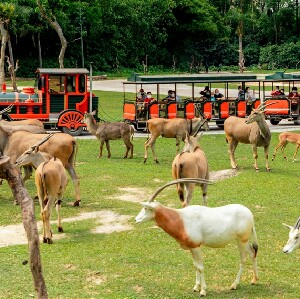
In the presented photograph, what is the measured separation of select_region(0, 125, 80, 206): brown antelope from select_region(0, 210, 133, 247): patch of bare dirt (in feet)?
3.83

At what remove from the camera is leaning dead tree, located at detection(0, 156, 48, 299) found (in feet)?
27.4

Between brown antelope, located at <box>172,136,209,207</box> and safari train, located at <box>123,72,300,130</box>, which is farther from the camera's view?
safari train, located at <box>123,72,300,130</box>

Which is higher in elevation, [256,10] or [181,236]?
[256,10]

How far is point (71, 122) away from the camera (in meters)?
31.6

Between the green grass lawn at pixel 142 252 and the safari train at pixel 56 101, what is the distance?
10030 mm

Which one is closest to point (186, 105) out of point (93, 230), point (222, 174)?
point (222, 174)

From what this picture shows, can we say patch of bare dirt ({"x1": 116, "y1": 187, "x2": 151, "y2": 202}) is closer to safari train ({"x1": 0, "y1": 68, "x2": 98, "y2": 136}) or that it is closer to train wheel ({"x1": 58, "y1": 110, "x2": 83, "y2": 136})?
train wheel ({"x1": 58, "y1": 110, "x2": 83, "y2": 136})

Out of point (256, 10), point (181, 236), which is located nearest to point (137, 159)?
point (181, 236)

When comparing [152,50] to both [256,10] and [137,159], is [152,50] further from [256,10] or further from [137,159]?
[137,159]

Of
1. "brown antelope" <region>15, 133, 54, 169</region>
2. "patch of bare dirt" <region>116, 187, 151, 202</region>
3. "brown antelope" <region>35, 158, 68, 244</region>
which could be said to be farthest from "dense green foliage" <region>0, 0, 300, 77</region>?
"brown antelope" <region>35, 158, 68, 244</region>

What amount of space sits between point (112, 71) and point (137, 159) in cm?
4407

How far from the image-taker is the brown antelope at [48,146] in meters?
18.2

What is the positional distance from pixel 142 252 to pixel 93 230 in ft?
7.15

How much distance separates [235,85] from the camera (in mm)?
61969
